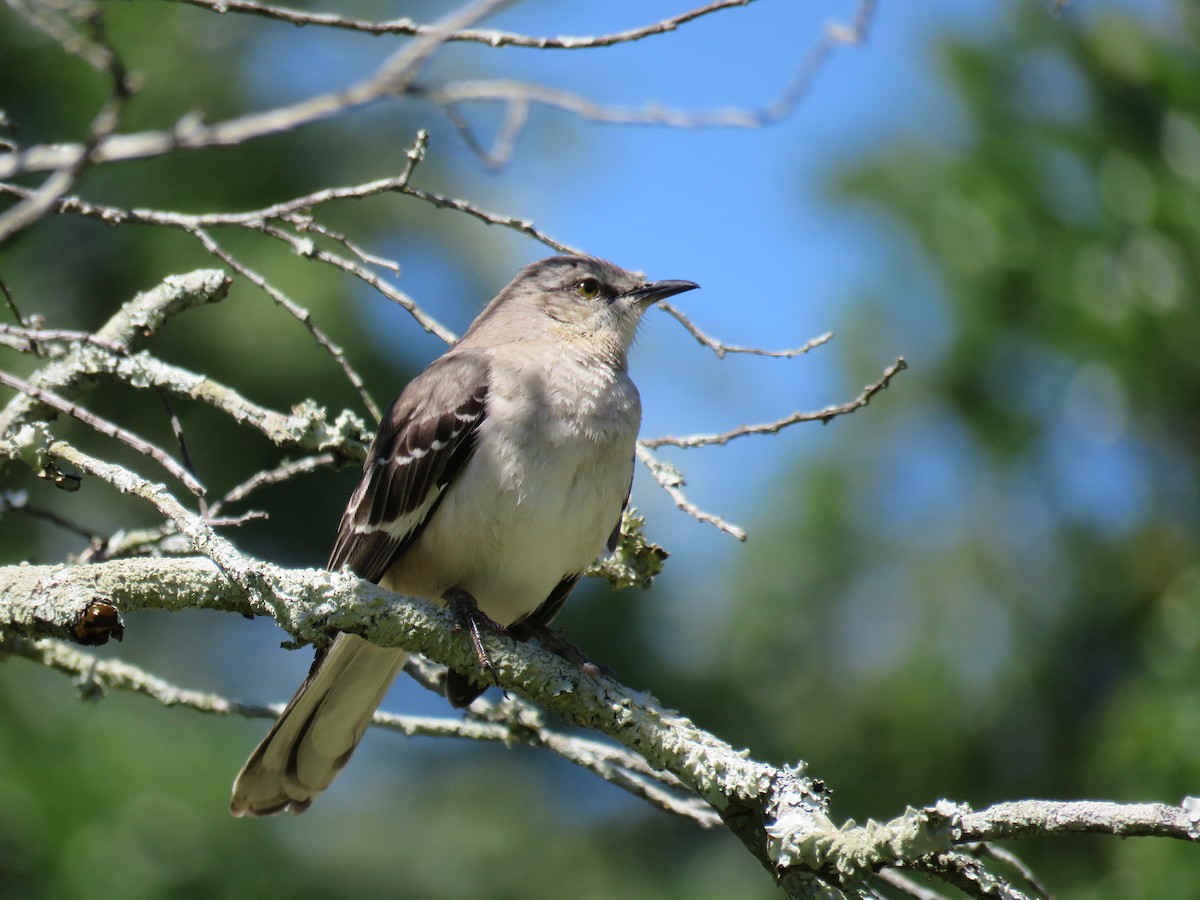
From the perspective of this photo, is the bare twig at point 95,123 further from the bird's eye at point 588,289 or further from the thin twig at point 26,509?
the bird's eye at point 588,289

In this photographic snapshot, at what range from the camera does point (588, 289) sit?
195 inches

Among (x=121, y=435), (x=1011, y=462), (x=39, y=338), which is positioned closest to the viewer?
(x=39, y=338)

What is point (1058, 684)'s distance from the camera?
712cm

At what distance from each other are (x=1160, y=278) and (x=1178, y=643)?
6.59 feet

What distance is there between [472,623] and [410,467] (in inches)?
36.4

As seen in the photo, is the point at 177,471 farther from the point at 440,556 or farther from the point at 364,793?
the point at 364,793

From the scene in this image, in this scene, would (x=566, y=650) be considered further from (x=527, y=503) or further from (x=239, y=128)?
(x=239, y=128)

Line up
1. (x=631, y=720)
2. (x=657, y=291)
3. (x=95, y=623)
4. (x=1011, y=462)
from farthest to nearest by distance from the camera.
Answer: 1. (x=1011, y=462)
2. (x=657, y=291)
3. (x=631, y=720)
4. (x=95, y=623)

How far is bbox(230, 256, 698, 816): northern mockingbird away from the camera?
12.7 ft

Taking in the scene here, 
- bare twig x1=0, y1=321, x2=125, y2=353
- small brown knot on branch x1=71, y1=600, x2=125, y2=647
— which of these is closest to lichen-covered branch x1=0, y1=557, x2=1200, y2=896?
small brown knot on branch x1=71, y1=600, x2=125, y2=647

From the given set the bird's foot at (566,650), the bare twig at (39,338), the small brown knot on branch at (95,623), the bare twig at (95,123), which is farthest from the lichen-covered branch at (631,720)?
the bare twig at (95,123)

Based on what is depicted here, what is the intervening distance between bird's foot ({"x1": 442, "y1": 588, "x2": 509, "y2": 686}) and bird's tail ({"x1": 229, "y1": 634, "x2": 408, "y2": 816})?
0.43m

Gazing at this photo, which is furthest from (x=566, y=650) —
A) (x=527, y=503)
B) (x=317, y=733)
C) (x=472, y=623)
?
(x=317, y=733)

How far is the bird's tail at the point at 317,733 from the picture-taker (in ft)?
13.0
